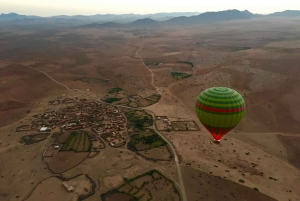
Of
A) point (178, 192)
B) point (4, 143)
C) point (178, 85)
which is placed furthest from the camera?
point (178, 85)

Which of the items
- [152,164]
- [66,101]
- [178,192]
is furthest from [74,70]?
[178,192]

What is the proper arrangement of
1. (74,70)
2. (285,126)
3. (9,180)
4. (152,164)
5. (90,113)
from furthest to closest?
(74,70)
(90,113)
(285,126)
(152,164)
(9,180)

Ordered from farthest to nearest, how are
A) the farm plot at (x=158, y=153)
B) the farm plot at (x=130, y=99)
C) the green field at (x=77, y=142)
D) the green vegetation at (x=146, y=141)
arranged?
the farm plot at (x=130, y=99) < the green vegetation at (x=146, y=141) < the green field at (x=77, y=142) < the farm plot at (x=158, y=153)

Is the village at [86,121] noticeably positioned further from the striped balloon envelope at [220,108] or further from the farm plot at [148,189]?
the striped balloon envelope at [220,108]

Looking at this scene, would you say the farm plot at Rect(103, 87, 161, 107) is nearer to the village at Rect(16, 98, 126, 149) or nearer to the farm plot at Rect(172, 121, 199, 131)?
the village at Rect(16, 98, 126, 149)

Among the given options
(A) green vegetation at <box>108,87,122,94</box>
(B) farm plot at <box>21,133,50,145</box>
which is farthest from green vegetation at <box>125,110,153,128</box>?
(B) farm plot at <box>21,133,50,145</box>

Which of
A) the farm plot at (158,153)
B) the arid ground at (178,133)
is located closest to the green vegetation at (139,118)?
the arid ground at (178,133)

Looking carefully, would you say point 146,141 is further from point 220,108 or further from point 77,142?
point 220,108

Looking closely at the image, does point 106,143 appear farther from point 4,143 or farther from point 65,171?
point 4,143
